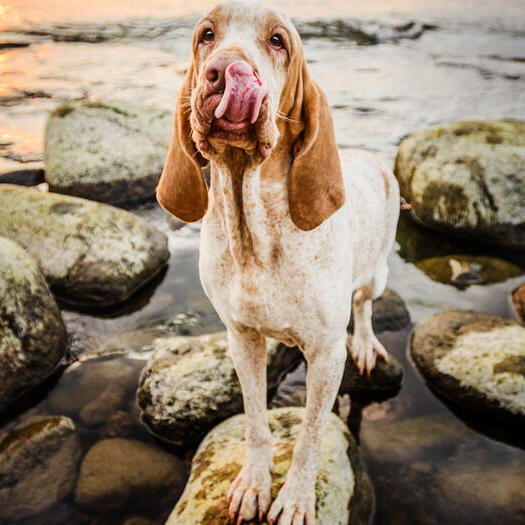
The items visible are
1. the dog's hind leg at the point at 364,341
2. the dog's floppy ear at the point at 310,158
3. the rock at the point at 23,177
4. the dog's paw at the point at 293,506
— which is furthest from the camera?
the rock at the point at 23,177

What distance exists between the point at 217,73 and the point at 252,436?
2107mm

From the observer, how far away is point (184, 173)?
85.5 inches

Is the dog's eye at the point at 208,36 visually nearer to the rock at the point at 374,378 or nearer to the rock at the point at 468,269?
the rock at the point at 374,378

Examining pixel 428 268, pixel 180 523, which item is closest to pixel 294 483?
pixel 180 523

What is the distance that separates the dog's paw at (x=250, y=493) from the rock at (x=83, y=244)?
3.19m

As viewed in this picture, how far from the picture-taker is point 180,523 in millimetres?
2770

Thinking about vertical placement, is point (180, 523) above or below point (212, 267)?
below

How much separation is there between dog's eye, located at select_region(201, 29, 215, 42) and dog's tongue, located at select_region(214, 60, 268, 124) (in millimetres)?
399

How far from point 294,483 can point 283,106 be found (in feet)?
6.88

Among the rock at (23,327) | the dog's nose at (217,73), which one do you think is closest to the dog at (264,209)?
the dog's nose at (217,73)

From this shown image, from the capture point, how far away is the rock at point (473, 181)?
6.45 metres

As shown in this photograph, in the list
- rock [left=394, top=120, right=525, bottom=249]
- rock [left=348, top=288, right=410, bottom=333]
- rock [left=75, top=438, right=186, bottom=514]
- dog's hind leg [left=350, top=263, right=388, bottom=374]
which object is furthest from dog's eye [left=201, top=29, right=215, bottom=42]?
rock [left=394, top=120, right=525, bottom=249]

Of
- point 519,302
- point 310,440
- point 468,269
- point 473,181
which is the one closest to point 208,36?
point 310,440

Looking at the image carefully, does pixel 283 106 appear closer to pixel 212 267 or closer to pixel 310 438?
pixel 212 267
